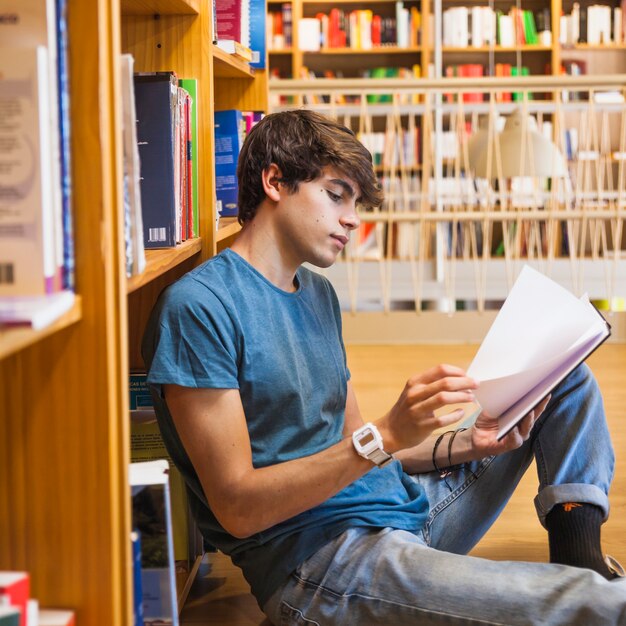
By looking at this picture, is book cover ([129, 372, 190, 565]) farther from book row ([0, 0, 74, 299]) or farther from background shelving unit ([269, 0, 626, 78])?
background shelving unit ([269, 0, 626, 78])

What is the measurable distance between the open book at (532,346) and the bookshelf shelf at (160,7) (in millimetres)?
667

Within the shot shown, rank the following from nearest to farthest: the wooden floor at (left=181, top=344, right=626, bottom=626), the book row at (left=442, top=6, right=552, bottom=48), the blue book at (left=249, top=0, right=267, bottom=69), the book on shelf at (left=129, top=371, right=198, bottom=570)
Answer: the book on shelf at (left=129, top=371, right=198, bottom=570)
the wooden floor at (left=181, top=344, right=626, bottom=626)
the blue book at (left=249, top=0, right=267, bottom=69)
the book row at (left=442, top=6, right=552, bottom=48)

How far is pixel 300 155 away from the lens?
52.8 inches

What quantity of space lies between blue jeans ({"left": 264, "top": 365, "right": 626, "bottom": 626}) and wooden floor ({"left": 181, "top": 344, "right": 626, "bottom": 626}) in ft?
1.13

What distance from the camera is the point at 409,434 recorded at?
3.68ft

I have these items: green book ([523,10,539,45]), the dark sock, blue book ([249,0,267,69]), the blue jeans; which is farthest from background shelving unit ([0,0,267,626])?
green book ([523,10,539,45])

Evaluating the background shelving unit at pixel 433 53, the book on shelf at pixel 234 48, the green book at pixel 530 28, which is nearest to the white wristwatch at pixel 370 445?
the book on shelf at pixel 234 48

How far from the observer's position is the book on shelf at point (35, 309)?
2.06 ft

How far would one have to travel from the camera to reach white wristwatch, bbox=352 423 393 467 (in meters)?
1.13

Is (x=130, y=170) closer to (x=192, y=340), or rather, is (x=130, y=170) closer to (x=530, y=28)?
(x=192, y=340)

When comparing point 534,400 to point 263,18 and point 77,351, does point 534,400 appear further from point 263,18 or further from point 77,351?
point 263,18

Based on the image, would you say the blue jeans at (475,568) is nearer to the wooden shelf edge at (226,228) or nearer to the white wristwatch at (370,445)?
the white wristwatch at (370,445)

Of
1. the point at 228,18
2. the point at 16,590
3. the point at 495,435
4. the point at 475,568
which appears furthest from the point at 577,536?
the point at 228,18

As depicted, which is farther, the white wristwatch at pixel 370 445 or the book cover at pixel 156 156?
the book cover at pixel 156 156
